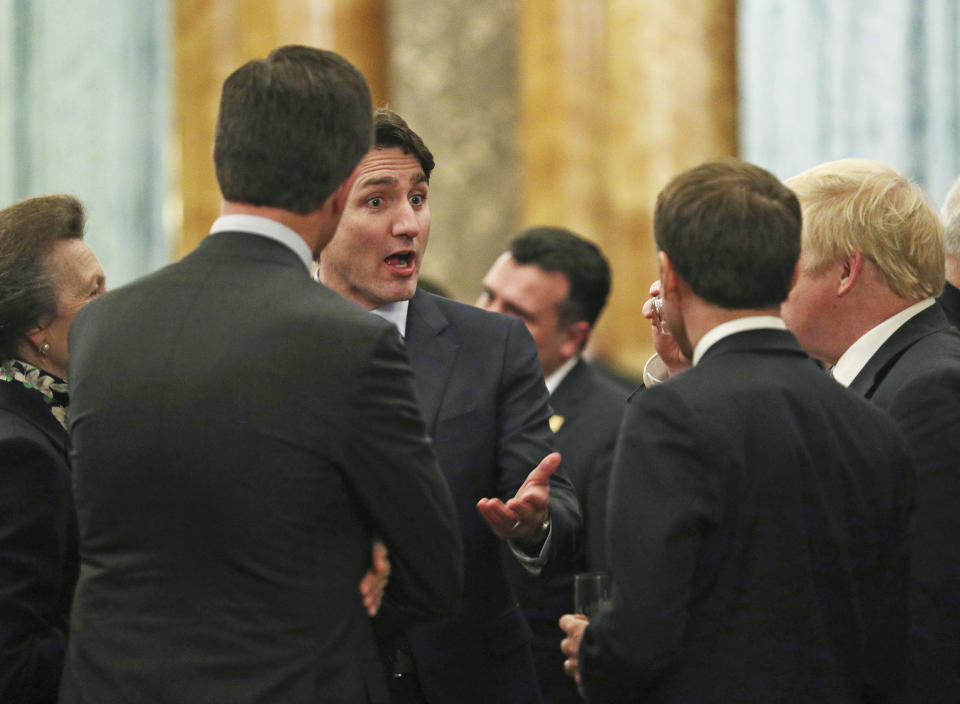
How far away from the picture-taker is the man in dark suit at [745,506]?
1910 millimetres

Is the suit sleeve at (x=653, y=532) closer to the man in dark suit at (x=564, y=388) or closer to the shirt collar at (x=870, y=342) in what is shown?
the shirt collar at (x=870, y=342)

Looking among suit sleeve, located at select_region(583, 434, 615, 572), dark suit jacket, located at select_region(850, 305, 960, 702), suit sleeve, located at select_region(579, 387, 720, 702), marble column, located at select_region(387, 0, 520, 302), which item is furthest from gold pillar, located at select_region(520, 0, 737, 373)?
suit sleeve, located at select_region(579, 387, 720, 702)

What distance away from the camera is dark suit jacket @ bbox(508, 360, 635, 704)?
3.42 m

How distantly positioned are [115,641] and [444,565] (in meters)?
0.48

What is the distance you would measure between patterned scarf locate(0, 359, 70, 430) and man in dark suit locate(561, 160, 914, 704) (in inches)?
43.4

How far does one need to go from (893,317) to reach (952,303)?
55cm

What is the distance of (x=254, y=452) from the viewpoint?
1.77 m

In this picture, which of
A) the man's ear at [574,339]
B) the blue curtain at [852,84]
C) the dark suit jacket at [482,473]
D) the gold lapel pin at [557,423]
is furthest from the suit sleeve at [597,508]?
the blue curtain at [852,84]

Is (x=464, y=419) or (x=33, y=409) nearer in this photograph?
(x=33, y=409)

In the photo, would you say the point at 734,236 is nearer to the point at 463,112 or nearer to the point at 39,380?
the point at 39,380

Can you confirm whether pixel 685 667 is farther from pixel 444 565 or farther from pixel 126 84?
pixel 126 84

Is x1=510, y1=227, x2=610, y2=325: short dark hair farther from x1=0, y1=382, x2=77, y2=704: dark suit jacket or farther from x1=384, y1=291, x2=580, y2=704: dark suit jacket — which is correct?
x1=0, y1=382, x2=77, y2=704: dark suit jacket

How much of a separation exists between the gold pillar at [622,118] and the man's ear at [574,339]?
1.60 metres

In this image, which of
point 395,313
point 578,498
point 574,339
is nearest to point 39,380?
point 395,313
